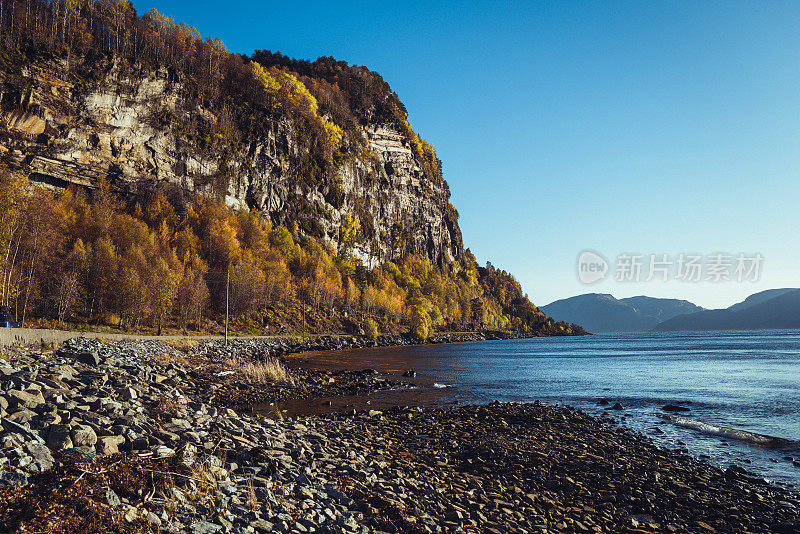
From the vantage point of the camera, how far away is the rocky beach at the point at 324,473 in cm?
614

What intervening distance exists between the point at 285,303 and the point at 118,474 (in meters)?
96.2

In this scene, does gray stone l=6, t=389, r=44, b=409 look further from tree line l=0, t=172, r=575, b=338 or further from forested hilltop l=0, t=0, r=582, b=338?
forested hilltop l=0, t=0, r=582, b=338

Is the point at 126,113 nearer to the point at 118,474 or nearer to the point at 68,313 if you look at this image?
the point at 68,313

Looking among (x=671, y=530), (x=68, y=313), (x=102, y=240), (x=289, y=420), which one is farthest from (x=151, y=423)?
(x=102, y=240)

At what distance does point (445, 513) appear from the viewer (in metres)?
9.56

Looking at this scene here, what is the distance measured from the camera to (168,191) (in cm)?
9888

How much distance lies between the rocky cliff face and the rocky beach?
87.3 metres

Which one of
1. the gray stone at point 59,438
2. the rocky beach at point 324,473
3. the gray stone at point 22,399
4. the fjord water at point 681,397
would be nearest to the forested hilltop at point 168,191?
the gray stone at point 22,399

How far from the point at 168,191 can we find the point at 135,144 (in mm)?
13128

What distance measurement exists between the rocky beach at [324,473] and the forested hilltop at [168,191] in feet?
152

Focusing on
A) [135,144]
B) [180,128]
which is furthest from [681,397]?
[180,128]

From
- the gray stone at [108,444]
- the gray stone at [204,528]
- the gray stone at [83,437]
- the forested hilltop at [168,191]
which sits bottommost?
the gray stone at [204,528]

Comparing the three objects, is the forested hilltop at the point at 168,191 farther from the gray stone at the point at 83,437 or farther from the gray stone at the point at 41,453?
the gray stone at the point at 41,453

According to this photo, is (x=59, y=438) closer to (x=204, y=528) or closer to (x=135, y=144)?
(x=204, y=528)
